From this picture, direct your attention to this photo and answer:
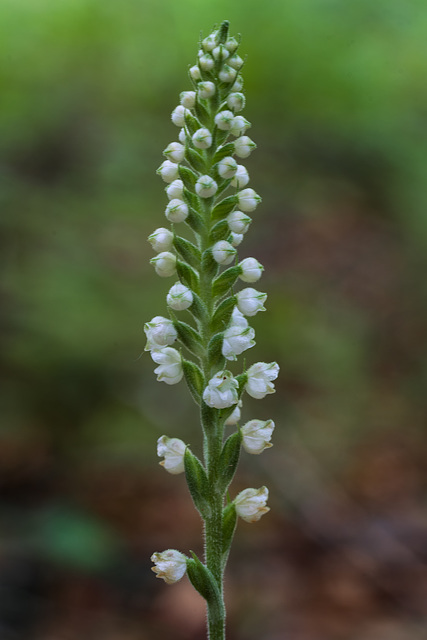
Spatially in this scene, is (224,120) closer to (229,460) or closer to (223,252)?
(223,252)

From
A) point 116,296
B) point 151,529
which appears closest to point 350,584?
point 151,529

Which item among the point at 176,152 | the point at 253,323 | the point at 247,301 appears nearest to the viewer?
the point at 247,301

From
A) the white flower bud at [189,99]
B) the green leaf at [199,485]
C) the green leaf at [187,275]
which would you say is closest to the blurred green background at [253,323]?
the green leaf at [199,485]

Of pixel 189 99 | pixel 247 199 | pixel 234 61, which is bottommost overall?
pixel 247 199

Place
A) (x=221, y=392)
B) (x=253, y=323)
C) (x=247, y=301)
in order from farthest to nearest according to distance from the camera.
Result: 1. (x=253, y=323)
2. (x=247, y=301)
3. (x=221, y=392)

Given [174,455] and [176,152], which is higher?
[176,152]

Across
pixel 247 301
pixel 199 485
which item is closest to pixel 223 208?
pixel 247 301

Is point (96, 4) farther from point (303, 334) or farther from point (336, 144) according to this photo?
point (303, 334)

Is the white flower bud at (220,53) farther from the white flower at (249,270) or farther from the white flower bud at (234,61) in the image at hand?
the white flower at (249,270)
